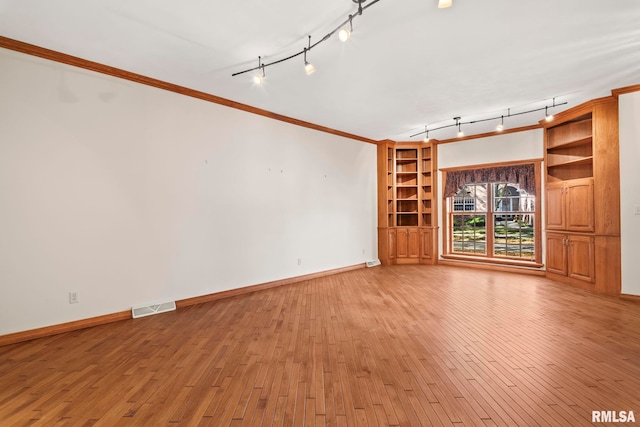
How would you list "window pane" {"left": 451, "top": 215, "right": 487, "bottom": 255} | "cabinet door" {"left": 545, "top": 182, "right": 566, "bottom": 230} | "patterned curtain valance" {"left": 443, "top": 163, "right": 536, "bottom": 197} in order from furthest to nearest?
"window pane" {"left": 451, "top": 215, "right": 487, "bottom": 255} < "patterned curtain valance" {"left": 443, "top": 163, "right": 536, "bottom": 197} < "cabinet door" {"left": 545, "top": 182, "right": 566, "bottom": 230}

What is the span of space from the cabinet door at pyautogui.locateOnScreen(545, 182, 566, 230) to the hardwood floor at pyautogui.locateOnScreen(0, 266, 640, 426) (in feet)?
5.56

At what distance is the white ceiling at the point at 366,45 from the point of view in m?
2.62

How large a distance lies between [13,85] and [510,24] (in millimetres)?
4858

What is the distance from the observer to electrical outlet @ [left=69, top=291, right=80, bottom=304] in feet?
11.0

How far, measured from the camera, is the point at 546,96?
15.2 feet

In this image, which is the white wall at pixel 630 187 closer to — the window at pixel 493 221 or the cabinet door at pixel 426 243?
the window at pixel 493 221

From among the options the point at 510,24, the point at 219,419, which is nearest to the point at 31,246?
the point at 219,419

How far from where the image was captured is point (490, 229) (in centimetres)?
697

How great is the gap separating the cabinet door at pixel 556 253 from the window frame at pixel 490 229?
1.11 ft

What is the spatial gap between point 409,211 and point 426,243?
93 centimetres

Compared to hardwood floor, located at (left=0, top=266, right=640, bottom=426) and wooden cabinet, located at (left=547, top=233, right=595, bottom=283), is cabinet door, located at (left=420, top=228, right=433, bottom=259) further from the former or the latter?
hardwood floor, located at (left=0, top=266, right=640, bottom=426)

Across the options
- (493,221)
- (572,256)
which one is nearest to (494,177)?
(493,221)

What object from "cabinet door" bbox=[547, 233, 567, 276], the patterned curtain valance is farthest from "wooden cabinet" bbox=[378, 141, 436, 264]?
"cabinet door" bbox=[547, 233, 567, 276]

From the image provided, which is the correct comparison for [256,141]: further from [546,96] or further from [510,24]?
[546,96]
